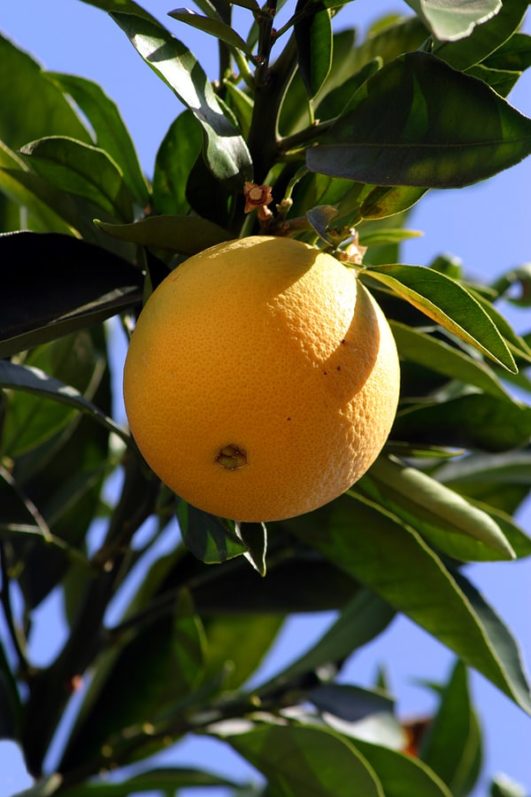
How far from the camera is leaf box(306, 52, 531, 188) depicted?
0.92m

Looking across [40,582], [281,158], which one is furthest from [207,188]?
[40,582]

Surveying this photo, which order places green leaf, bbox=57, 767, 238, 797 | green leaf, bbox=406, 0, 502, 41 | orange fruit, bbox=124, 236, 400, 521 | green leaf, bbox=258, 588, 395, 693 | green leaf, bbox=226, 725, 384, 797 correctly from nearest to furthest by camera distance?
green leaf, bbox=406, 0, 502, 41, orange fruit, bbox=124, 236, 400, 521, green leaf, bbox=226, 725, 384, 797, green leaf, bbox=57, 767, 238, 797, green leaf, bbox=258, 588, 395, 693

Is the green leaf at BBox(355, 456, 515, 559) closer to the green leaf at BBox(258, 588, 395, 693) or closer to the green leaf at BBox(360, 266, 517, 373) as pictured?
the green leaf at BBox(360, 266, 517, 373)

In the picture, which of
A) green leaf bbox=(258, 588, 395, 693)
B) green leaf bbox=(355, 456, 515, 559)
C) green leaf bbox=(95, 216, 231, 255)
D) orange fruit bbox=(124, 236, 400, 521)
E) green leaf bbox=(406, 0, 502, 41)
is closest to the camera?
green leaf bbox=(406, 0, 502, 41)

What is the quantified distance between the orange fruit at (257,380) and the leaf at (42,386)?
167 mm

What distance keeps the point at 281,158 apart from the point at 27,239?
26cm

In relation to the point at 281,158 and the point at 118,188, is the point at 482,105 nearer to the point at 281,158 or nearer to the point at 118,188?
the point at 281,158

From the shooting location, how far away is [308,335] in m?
0.92

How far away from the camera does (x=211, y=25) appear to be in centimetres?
98

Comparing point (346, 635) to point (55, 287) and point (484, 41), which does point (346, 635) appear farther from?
point (484, 41)

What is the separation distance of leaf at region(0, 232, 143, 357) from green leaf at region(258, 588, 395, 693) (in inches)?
28.7

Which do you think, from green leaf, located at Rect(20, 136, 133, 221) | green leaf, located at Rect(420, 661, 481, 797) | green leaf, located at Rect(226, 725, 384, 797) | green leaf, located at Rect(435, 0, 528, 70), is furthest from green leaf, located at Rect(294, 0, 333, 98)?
green leaf, located at Rect(420, 661, 481, 797)

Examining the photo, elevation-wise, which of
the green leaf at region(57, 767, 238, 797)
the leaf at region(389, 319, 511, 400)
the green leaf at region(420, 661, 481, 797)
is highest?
the leaf at region(389, 319, 511, 400)

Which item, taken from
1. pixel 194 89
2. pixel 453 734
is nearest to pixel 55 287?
pixel 194 89
